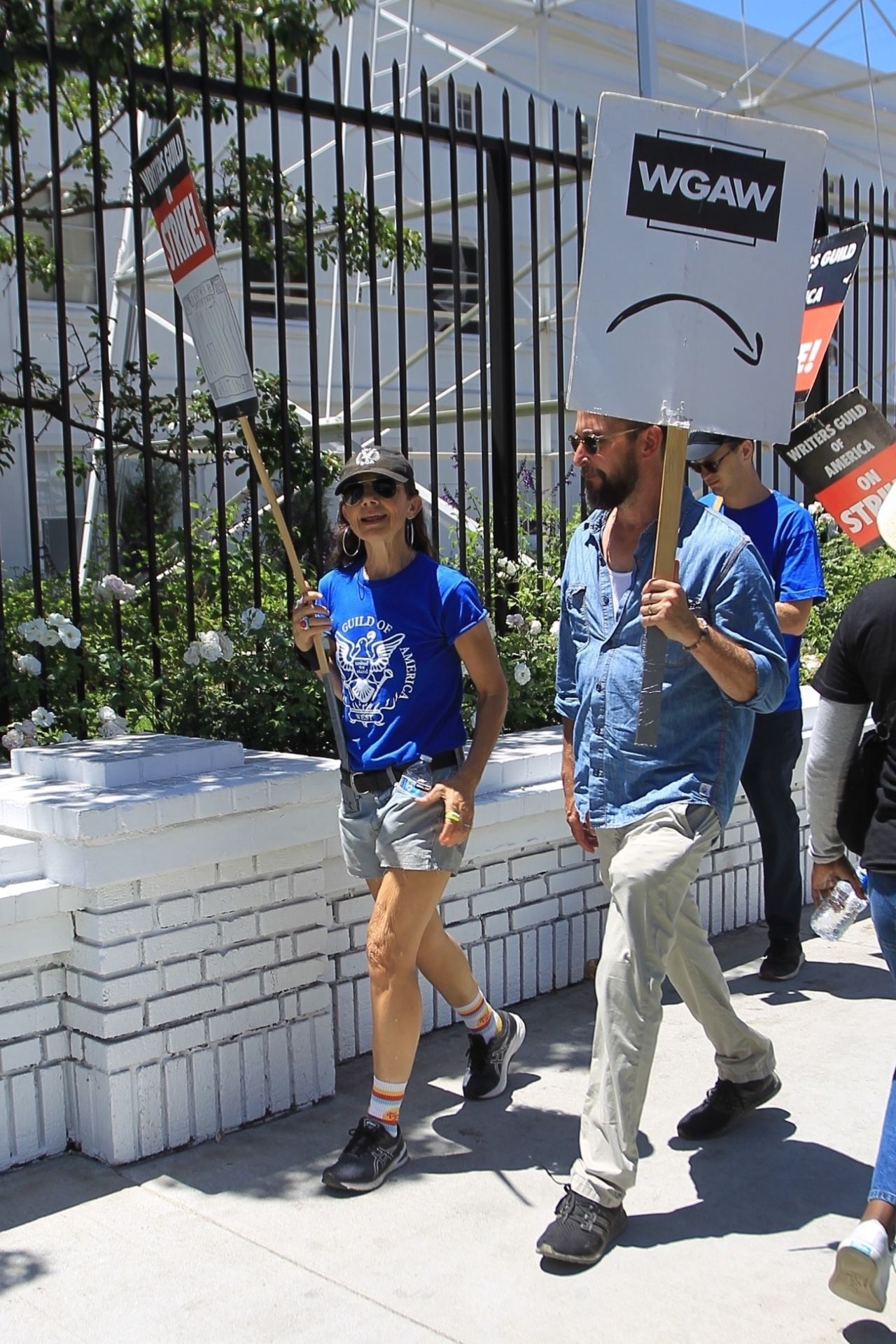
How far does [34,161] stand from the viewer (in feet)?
35.4

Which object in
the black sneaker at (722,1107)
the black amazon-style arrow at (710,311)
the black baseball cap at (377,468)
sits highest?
the black amazon-style arrow at (710,311)

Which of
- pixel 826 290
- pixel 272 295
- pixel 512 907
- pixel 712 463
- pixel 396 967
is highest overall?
pixel 272 295

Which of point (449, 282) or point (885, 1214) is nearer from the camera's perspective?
point (885, 1214)

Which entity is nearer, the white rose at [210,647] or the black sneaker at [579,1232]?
the black sneaker at [579,1232]

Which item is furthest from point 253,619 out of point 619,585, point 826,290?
point 826,290

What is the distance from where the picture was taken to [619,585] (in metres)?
3.57

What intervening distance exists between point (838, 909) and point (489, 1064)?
131cm

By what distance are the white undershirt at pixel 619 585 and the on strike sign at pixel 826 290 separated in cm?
388

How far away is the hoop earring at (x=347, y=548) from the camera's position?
389 centimetres

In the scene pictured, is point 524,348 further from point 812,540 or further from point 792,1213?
point 792,1213

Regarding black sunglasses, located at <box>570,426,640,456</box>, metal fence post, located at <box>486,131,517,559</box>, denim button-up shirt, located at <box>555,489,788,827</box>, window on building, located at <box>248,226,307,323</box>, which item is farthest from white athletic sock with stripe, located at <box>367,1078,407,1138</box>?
window on building, located at <box>248,226,307,323</box>

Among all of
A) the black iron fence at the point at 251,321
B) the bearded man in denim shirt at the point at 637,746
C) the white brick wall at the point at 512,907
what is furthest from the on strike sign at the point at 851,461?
the bearded man in denim shirt at the point at 637,746

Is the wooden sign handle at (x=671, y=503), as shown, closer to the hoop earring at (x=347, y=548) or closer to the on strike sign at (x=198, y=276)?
the hoop earring at (x=347, y=548)

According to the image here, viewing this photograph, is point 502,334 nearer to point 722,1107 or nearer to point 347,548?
point 347,548
